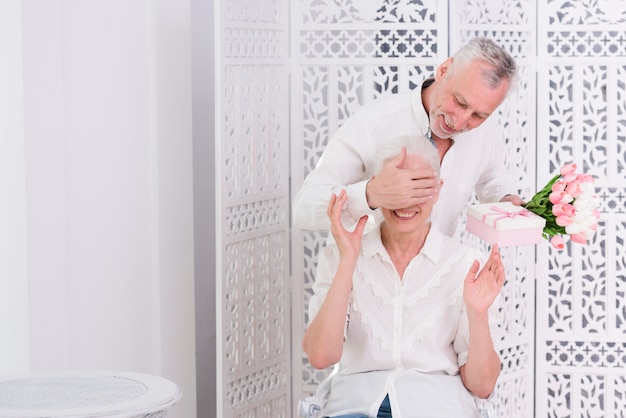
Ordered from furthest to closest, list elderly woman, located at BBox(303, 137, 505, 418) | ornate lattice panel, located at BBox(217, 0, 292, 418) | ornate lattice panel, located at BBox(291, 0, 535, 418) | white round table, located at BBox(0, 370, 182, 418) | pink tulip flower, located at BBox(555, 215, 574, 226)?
ornate lattice panel, located at BBox(291, 0, 535, 418) < ornate lattice panel, located at BBox(217, 0, 292, 418) < pink tulip flower, located at BBox(555, 215, 574, 226) < elderly woman, located at BBox(303, 137, 505, 418) < white round table, located at BBox(0, 370, 182, 418)

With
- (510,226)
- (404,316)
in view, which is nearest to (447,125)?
(510,226)

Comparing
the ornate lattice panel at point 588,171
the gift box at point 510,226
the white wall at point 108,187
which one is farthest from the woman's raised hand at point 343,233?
the ornate lattice panel at point 588,171

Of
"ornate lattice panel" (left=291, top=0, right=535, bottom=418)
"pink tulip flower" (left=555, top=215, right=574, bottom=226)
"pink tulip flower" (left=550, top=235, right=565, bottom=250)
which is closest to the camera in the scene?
"pink tulip flower" (left=555, top=215, right=574, bottom=226)

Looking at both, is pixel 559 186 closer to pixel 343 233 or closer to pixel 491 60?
pixel 491 60

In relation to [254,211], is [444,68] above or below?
above

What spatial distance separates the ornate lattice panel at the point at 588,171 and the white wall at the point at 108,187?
4.78 feet

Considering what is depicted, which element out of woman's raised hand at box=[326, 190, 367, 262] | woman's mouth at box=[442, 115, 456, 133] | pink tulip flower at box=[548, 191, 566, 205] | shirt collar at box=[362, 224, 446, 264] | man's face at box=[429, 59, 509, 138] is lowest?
shirt collar at box=[362, 224, 446, 264]

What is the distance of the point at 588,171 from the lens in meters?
3.77

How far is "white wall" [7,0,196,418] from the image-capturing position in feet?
9.00

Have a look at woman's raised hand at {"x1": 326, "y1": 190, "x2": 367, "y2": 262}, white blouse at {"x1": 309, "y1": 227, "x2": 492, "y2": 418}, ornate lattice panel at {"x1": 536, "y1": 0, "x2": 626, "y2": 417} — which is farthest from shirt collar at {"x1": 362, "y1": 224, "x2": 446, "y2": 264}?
ornate lattice panel at {"x1": 536, "y1": 0, "x2": 626, "y2": 417}

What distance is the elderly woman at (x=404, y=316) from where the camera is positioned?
8.18 feet

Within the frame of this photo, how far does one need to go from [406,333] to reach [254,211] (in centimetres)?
124

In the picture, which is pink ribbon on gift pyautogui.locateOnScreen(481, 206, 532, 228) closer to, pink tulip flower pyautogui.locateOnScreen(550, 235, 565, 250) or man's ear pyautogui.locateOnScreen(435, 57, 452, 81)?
pink tulip flower pyautogui.locateOnScreen(550, 235, 565, 250)

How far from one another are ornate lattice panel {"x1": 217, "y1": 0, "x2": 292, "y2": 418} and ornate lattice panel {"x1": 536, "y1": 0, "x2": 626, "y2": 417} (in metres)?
1.06
